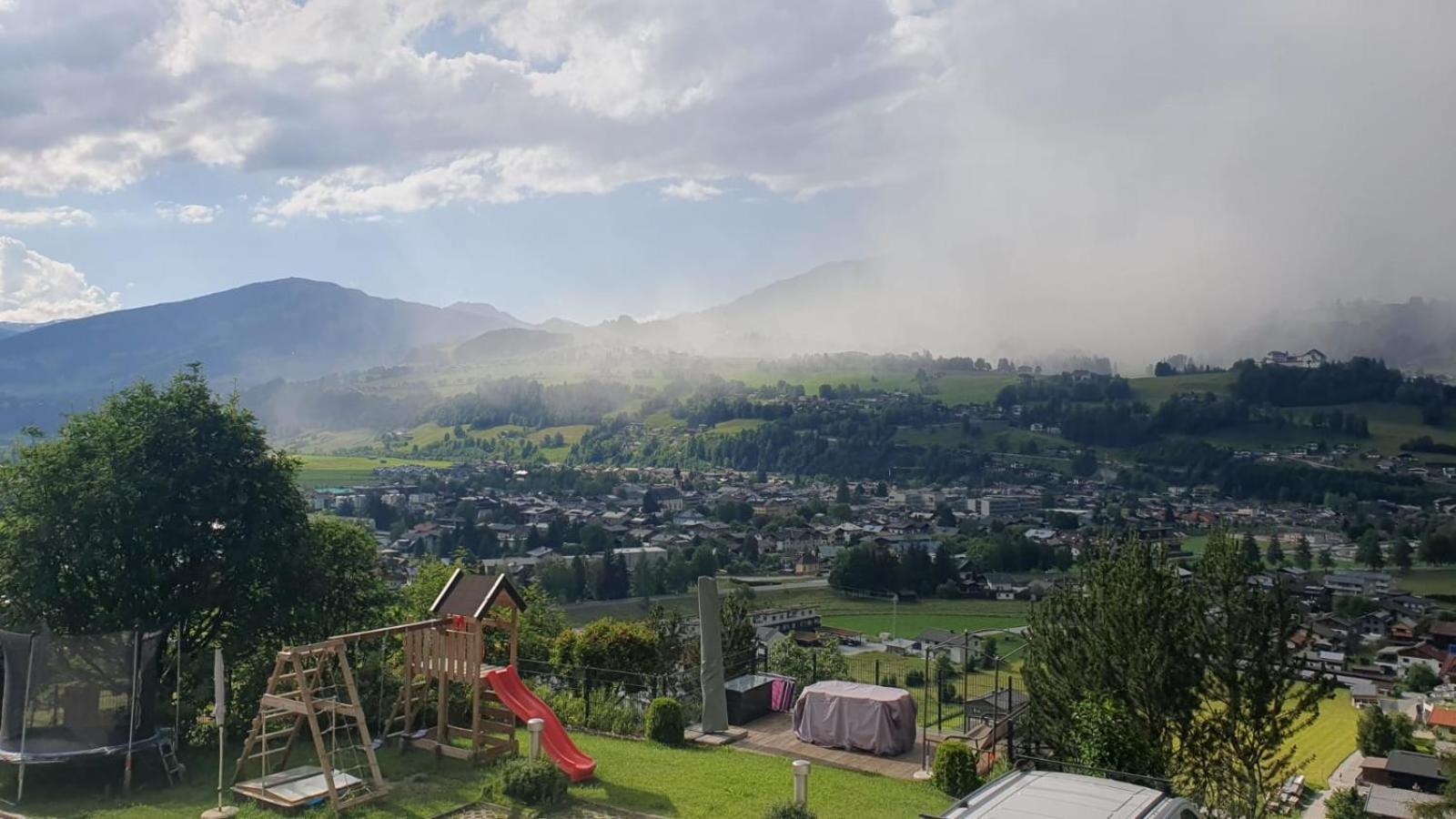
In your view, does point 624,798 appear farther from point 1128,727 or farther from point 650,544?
point 650,544

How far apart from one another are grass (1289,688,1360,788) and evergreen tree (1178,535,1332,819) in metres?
25.2

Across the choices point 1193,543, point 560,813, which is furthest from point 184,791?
point 1193,543

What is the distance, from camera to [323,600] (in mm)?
15117

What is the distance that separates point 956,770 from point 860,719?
2.19m

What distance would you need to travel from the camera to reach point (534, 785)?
10.8 meters

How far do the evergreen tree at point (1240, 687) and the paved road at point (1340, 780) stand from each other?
21714mm

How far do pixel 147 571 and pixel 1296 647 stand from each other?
15.7 m

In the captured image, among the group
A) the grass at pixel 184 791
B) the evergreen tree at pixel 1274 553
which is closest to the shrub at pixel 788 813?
the grass at pixel 184 791

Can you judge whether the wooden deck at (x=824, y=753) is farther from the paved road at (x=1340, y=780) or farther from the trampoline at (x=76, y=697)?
the paved road at (x=1340, y=780)

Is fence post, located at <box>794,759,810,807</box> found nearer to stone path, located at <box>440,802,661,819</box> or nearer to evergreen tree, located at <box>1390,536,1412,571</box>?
stone path, located at <box>440,802,661,819</box>

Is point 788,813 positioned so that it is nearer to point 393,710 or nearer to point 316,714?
point 316,714

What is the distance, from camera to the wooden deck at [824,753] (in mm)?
12758

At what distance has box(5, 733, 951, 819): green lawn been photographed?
10.6 metres

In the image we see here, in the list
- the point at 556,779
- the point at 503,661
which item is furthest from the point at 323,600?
the point at 556,779
